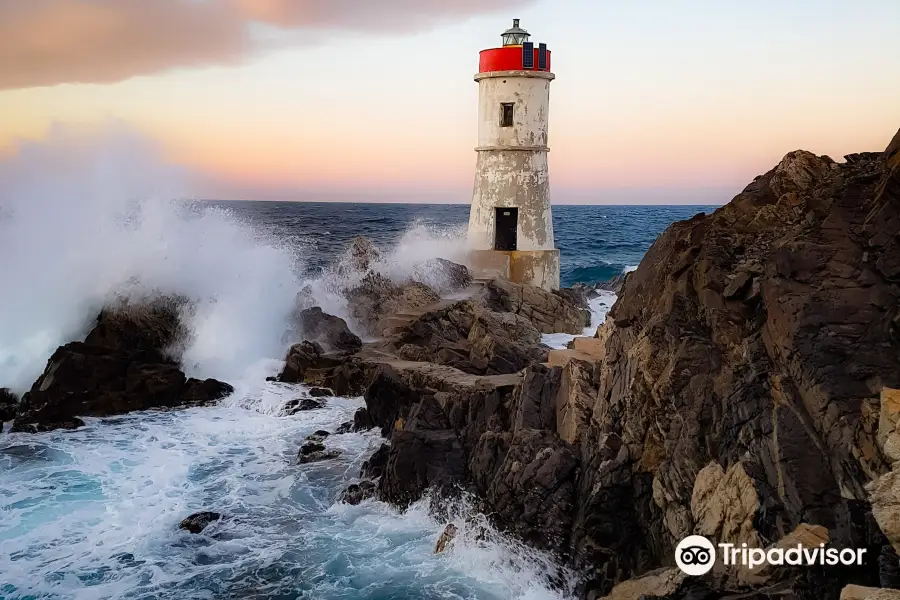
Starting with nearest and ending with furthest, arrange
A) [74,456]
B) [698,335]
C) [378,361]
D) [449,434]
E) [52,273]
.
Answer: [698,335] < [449,434] < [74,456] < [378,361] < [52,273]

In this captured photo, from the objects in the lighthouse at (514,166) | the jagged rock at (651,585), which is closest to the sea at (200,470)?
the jagged rock at (651,585)

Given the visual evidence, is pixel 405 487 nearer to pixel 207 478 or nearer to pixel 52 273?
pixel 207 478

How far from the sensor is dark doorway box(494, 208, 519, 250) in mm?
16641

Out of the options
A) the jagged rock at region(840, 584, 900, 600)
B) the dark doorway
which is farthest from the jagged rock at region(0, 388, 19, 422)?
the dark doorway

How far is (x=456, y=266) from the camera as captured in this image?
15602 millimetres

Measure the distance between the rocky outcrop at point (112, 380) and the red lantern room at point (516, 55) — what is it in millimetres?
8330

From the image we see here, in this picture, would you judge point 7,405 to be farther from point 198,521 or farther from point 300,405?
point 198,521

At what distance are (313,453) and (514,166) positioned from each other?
8987 millimetres

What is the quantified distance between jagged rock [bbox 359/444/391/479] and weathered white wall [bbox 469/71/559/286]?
353 inches

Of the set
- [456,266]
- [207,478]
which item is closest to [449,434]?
[207,478]

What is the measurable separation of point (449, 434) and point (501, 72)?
9700mm

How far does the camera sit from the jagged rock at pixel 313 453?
852 cm

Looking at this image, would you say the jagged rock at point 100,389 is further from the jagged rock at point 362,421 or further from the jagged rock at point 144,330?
the jagged rock at point 362,421

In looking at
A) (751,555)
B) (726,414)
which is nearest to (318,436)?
(726,414)
